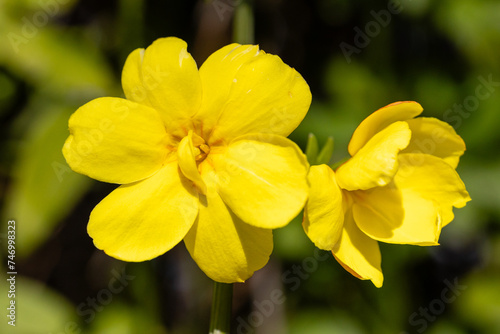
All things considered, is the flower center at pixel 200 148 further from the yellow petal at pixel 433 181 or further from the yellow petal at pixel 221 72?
the yellow petal at pixel 433 181

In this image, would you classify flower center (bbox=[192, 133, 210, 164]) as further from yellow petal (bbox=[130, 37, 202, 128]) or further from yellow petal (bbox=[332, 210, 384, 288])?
yellow petal (bbox=[332, 210, 384, 288])

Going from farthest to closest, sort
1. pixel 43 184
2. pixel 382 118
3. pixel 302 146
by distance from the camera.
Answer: pixel 302 146 < pixel 43 184 < pixel 382 118

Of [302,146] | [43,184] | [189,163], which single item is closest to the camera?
[189,163]

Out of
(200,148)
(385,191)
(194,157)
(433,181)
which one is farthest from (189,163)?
(433,181)

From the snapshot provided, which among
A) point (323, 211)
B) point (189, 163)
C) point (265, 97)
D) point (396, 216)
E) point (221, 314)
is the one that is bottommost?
point (221, 314)

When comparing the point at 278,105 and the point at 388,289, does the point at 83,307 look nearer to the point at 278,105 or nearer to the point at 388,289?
the point at 388,289

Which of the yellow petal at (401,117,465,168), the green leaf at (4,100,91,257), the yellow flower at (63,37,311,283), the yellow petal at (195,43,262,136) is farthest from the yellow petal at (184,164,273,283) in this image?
the green leaf at (4,100,91,257)

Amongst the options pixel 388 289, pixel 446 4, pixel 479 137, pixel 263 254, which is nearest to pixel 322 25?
pixel 446 4

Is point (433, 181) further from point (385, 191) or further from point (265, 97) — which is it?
point (265, 97)
